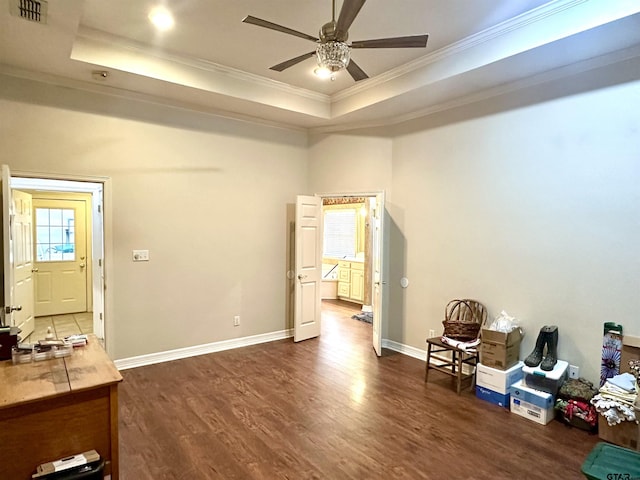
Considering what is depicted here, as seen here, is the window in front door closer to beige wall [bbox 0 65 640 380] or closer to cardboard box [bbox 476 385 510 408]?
beige wall [bbox 0 65 640 380]

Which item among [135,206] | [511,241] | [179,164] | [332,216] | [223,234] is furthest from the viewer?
[332,216]

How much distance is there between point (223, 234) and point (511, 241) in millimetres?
3471

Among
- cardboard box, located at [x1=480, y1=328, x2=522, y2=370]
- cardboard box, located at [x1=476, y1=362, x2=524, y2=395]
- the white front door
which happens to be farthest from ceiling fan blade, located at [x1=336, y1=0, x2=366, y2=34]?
the white front door

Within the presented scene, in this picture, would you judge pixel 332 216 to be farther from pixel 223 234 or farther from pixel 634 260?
pixel 634 260

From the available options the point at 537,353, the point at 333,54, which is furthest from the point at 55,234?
the point at 537,353

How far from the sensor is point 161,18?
3178 mm

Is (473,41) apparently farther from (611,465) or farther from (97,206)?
(97,206)

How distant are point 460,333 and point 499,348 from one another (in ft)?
1.79

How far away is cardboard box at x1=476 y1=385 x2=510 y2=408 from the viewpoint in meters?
3.48

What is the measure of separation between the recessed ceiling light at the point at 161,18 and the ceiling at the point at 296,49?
58 mm

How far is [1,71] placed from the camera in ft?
11.7

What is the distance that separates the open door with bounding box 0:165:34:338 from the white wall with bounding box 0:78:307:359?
559 mm

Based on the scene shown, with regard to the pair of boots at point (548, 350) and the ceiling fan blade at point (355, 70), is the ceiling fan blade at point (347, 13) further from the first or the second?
the pair of boots at point (548, 350)

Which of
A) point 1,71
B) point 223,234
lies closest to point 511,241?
point 223,234
